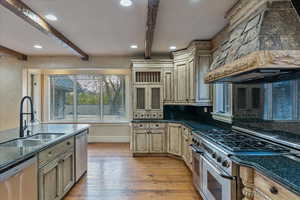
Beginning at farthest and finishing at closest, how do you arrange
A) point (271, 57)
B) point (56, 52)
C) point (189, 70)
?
1. point (56, 52)
2. point (189, 70)
3. point (271, 57)

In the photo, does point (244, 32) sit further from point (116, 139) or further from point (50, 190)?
point (116, 139)

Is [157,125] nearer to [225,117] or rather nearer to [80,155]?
[80,155]

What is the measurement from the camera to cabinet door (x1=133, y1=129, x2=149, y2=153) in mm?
5258

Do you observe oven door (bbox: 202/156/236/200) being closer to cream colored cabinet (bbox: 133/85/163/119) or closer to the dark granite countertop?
the dark granite countertop

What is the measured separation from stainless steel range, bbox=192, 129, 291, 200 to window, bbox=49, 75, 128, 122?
457 cm

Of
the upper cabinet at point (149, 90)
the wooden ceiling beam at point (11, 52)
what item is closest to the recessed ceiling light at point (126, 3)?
the upper cabinet at point (149, 90)

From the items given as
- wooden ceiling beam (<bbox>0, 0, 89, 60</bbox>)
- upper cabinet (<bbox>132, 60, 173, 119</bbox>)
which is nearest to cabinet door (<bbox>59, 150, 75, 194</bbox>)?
wooden ceiling beam (<bbox>0, 0, 89, 60</bbox>)

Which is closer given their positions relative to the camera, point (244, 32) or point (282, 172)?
point (282, 172)

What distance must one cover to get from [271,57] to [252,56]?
0.14 metres

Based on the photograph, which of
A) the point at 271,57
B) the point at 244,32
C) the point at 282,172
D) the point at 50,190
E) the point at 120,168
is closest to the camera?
the point at 282,172

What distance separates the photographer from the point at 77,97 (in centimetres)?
717

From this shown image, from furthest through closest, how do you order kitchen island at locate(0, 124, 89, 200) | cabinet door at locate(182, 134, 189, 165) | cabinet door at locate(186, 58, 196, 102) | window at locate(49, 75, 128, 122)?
window at locate(49, 75, 128, 122), cabinet door at locate(186, 58, 196, 102), cabinet door at locate(182, 134, 189, 165), kitchen island at locate(0, 124, 89, 200)

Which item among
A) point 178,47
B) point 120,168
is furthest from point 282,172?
point 178,47

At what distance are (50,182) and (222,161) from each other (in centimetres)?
192
